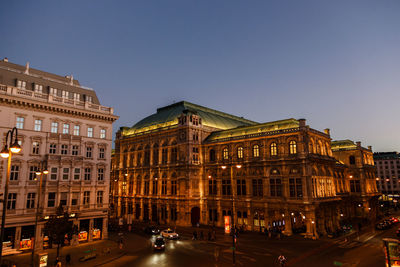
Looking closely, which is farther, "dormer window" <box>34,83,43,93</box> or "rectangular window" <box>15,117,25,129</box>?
"dormer window" <box>34,83,43,93</box>

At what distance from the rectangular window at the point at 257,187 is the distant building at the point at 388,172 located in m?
128

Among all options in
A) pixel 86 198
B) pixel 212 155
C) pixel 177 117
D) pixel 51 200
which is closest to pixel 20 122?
pixel 51 200

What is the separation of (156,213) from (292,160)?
115 ft

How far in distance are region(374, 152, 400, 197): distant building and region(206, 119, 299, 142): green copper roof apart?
127m

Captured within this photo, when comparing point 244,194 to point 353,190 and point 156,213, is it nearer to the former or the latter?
point 156,213

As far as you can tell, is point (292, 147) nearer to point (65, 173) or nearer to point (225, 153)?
point (225, 153)

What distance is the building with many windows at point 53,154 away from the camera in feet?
113

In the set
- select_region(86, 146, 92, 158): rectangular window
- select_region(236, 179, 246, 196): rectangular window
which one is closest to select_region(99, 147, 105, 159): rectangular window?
select_region(86, 146, 92, 158): rectangular window

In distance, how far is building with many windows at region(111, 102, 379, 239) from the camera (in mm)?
46250

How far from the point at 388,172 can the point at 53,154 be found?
172 metres

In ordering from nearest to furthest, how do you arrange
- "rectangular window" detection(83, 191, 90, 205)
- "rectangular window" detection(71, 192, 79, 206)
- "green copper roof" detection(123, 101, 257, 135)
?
"rectangular window" detection(71, 192, 79, 206) < "rectangular window" detection(83, 191, 90, 205) < "green copper roof" detection(123, 101, 257, 135)

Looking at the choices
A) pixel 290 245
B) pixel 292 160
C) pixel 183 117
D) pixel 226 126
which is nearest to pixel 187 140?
pixel 183 117

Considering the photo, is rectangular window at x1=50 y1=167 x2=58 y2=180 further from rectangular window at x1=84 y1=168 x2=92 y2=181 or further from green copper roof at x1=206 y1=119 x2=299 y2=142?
green copper roof at x1=206 y1=119 x2=299 y2=142

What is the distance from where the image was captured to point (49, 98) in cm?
3841
